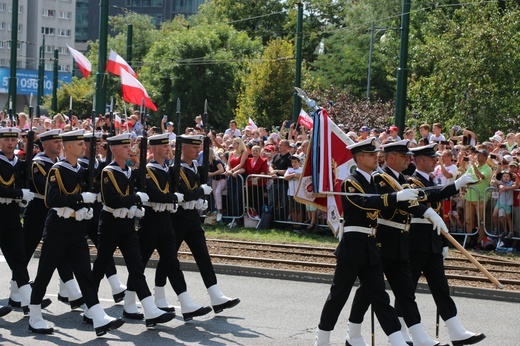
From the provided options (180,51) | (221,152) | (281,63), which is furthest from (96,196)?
(180,51)

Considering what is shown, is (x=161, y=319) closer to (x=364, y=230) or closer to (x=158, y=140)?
(x=158, y=140)

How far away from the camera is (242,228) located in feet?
62.2

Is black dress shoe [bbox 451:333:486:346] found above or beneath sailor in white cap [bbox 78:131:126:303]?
beneath

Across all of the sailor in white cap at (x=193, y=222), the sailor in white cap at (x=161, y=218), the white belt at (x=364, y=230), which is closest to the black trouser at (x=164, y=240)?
the sailor in white cap at (x=161, y=218)

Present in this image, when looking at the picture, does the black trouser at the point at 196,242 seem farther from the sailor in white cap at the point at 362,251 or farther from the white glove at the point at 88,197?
the sailor in white cap at the point at 362,251

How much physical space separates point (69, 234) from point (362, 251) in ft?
9.88

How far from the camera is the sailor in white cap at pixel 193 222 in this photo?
1105 cm

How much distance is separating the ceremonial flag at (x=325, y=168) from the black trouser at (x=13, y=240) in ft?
10.0

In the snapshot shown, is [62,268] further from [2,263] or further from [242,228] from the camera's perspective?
[242,228]

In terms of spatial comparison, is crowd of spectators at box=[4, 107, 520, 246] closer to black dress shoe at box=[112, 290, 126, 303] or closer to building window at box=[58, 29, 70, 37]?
black dress shoe at box=[112, 290, 126, 303]

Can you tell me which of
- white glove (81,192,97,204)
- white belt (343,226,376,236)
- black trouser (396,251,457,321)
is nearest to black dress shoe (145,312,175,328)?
white glove (81,192,97,204)

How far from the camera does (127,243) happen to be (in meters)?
10.5

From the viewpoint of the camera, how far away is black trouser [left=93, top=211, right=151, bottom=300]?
1039 cm

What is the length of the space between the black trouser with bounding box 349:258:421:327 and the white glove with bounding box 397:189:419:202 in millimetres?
797
